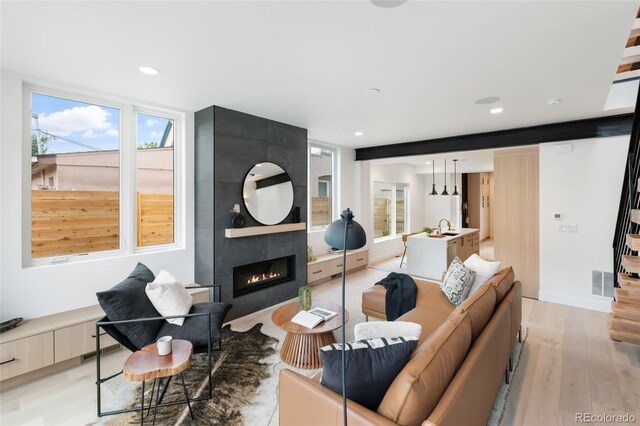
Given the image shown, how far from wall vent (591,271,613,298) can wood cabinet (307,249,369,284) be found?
3.60 meters

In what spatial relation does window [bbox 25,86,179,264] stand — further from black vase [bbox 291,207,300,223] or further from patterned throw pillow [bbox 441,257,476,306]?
patterned throw pillow [bbox 441,257,476,306]

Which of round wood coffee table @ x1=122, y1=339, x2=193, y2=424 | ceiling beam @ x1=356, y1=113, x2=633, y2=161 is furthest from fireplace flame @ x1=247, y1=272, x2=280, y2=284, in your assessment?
ceiling beam @ x1=356, y1=113, x2=633, y2=161

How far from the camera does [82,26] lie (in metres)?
1.94

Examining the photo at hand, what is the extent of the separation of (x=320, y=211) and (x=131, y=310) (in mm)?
3939

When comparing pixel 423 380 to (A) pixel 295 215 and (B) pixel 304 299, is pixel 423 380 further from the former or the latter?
(A) pixel 295 215

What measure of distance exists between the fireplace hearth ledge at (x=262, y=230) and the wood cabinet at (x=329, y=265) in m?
0.81

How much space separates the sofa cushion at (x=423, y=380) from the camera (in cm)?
117

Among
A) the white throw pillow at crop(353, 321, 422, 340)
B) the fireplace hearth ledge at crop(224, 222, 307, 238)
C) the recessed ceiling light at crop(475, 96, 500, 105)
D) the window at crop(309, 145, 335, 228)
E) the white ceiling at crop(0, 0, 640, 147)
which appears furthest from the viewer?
the window at crop(309, 145, 335, 228)

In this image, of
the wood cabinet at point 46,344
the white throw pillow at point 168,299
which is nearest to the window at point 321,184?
the white throw pillow at point 168,299

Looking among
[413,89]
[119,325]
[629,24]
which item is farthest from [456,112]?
[119,325]

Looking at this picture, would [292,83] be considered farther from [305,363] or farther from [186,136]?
[305,363]

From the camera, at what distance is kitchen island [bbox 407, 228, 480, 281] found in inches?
214

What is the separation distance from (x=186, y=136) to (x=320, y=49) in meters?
2.30

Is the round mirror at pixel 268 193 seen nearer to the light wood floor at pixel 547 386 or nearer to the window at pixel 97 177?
the window at pixel 97 177
